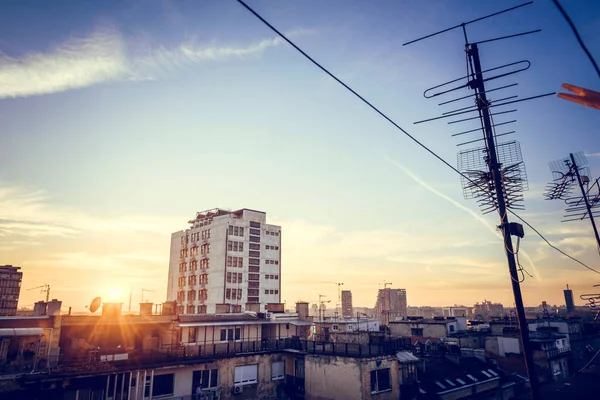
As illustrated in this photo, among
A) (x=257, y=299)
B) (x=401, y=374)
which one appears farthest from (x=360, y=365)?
(x=257, y=299)

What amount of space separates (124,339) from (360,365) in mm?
22648

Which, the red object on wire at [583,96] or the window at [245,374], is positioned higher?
Result: the red object on wire at [583,96]

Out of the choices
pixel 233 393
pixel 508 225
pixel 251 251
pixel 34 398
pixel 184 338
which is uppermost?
pixel 251 251

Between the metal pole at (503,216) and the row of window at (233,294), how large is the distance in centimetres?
7998

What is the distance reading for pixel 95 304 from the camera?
104 feet

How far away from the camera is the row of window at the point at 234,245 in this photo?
8825cm

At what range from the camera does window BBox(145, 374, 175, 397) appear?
29641 mm

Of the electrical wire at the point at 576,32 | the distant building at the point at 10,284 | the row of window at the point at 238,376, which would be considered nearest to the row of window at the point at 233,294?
the row of window at the point at 238,376

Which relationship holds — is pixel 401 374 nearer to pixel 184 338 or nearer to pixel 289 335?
pixel 289 335

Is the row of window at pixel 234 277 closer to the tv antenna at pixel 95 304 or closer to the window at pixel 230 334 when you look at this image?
the window at pixel 230 334

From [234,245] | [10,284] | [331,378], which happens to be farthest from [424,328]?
[10,284]

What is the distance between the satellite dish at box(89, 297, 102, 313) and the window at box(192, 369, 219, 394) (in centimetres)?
1094

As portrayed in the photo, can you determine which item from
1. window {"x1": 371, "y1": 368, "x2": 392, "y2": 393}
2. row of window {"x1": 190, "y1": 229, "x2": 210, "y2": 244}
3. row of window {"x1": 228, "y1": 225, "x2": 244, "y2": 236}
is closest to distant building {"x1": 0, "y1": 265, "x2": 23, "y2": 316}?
row of window {"x1": 190, "y1": 229, "x2": 210, "y2": 244}

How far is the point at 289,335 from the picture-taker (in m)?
42.6
